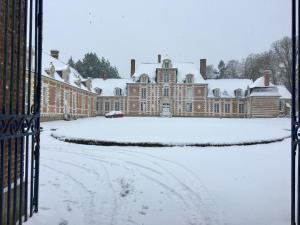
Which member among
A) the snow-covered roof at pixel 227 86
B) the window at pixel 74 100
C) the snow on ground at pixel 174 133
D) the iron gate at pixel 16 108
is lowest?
the snow on ground at pixel 174 133

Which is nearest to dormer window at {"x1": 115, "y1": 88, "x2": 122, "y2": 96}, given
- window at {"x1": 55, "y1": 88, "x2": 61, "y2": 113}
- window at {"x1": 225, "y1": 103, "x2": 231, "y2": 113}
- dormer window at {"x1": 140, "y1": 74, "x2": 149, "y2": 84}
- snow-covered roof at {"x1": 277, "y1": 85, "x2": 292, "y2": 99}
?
dormer window at {"x1": 140, "y1": 74, "x2": 149, "y2": 84}

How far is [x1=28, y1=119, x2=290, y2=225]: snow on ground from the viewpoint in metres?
5.23

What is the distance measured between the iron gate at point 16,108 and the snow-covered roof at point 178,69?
156 ft

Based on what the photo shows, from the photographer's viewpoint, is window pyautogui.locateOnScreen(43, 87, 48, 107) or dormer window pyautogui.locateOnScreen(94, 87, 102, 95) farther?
dormer window pyautogui.locateOnScreen(94, 87, 102, 95)

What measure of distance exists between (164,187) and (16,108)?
3.82 m

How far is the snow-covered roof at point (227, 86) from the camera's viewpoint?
5228cm

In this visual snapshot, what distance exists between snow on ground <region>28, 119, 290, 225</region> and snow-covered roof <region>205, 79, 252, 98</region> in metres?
41.0

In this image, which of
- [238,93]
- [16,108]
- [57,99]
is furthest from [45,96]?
[238,93]

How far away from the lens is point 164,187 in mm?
7211

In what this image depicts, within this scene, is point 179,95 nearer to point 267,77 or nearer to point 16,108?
point 267,77

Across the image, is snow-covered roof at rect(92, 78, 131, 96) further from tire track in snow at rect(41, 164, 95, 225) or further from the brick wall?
tire track in snow at rect(41, 164, 95, 225)

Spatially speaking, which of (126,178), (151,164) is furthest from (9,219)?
(151,164)

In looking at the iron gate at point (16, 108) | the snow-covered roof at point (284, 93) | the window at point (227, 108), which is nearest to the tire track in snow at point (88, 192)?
the iron gate at point (16, 108)

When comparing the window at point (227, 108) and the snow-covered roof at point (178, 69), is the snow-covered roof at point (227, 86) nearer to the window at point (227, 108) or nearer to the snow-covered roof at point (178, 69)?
the window at point (227, 108)
